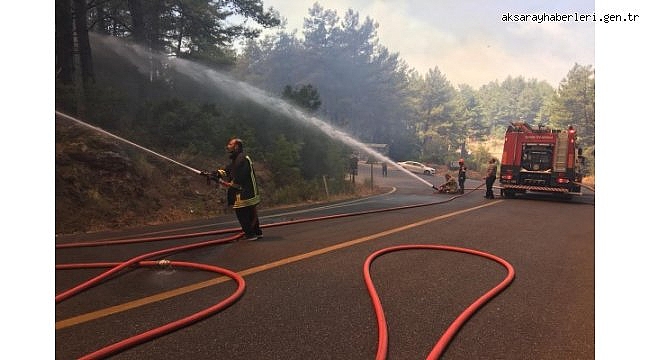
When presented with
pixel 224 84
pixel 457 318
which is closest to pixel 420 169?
pixel 224 84

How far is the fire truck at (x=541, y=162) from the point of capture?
1413 cm

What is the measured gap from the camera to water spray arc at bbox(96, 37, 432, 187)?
18641 millimetres

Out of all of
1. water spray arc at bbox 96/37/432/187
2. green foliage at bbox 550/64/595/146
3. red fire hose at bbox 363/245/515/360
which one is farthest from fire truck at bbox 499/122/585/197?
green foliage at bbox 550/64/595/146

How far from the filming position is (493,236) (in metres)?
6.99

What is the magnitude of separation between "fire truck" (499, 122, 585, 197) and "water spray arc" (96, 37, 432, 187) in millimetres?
3804

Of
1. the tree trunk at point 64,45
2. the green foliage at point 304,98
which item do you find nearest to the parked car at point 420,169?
the green foliage at point 304,98

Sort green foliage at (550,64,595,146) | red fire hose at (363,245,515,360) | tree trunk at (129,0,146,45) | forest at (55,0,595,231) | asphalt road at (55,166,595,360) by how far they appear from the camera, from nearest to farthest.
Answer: red fire hose at (363,245,515,360) < asphalt road at (55,166,595,360) < forest at (55,0,595,231) < tree trunk at (129,0,146,45) < green foliage at (550,64,595,146)

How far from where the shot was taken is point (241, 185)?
6211 mm

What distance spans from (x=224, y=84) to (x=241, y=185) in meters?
18.7

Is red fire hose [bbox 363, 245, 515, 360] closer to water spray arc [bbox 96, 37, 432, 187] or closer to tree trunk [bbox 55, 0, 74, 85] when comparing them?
water spray arc [bbox 96, 37, 432, 187]

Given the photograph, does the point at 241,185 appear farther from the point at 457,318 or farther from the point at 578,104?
the point at 578,104

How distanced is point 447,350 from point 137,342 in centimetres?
213

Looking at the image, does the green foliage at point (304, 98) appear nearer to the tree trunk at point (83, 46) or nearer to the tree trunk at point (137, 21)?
the tree trunk at point (137, 21)

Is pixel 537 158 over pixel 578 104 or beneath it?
beneath
